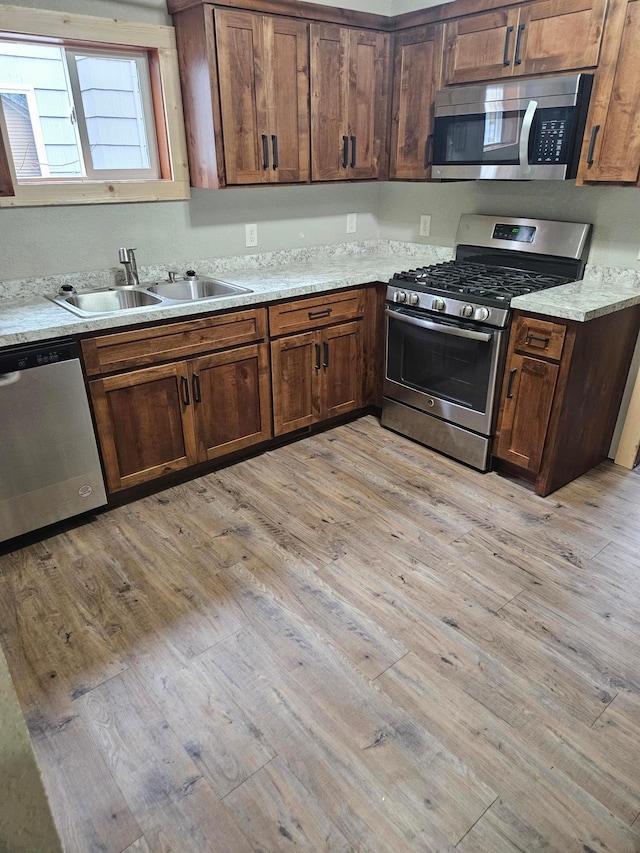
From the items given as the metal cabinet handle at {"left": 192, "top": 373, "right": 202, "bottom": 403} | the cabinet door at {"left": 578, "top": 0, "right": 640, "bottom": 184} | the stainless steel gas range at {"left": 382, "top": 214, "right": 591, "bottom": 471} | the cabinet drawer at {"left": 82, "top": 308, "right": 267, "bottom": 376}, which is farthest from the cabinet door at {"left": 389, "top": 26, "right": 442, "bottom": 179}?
the metal cabinet handle at {"left": 192, "top": 373, "right": 202, "bottom": 403}

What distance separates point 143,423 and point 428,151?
2177 mm

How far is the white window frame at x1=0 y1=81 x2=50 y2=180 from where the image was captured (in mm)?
2545

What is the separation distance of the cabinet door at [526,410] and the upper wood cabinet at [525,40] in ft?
4.34

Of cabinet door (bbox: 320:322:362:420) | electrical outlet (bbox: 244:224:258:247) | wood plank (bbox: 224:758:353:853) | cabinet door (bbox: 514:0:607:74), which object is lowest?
wood plank (bbox: 224:758:353:853)

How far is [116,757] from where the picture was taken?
5.22 ft

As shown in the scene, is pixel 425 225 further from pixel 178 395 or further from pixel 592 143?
pixel 178 395

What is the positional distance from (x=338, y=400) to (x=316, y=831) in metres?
2.37

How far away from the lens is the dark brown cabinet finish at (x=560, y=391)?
2.56m

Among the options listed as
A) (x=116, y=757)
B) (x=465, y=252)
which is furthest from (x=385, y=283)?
(x=116, y=757)

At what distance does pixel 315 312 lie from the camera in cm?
311

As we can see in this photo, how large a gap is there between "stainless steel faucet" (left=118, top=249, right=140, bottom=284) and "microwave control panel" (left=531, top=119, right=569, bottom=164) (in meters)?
2.04

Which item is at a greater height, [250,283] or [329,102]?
[329,102]

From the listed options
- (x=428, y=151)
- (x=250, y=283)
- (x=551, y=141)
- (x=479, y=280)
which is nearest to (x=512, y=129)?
(x=551, y=141)

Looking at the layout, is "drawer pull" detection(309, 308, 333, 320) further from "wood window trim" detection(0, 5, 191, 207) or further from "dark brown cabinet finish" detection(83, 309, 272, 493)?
"wood window trim" detection(0, 5, 191, 207)
